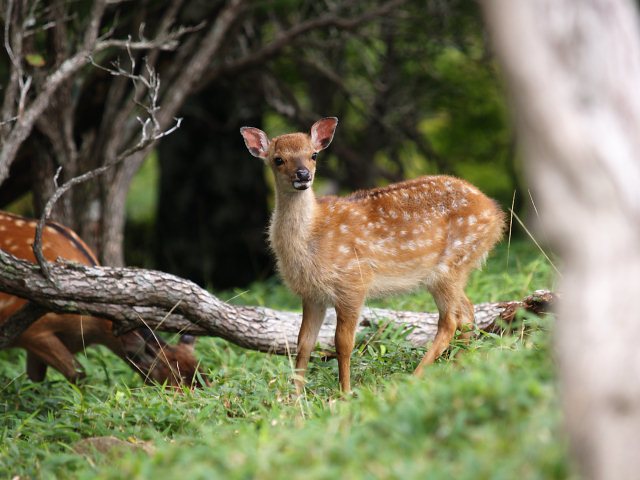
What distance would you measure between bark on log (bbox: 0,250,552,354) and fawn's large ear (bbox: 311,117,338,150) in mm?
1283

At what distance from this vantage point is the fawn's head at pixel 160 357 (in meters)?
5.46

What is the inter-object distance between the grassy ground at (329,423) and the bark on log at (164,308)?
0.79 feet

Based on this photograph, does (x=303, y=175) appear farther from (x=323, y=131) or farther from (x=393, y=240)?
(x=393, y=240)

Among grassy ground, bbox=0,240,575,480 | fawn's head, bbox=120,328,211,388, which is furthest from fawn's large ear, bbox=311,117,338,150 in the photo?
fawn's head, bbox=120,328,211,388

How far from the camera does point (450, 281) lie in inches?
199

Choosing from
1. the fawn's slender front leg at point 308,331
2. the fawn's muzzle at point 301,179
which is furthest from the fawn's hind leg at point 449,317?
the fawn's muzzle at point 301,179

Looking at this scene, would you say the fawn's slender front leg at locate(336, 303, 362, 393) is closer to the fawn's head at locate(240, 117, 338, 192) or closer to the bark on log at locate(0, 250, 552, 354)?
the bark on log at locate(0, 250, 552, 354)

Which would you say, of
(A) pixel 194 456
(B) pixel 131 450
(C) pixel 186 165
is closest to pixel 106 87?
(C) pixel 186 165

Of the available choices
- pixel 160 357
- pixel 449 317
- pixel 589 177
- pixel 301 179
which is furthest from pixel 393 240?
pixel 589 177

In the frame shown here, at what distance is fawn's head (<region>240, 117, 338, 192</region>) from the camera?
15.6ft

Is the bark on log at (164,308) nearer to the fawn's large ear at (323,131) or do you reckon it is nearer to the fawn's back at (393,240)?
the fawn's back at (393,240)

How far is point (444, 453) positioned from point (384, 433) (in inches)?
12.2

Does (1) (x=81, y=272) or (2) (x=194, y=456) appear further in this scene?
(1) (x=81, y=272)

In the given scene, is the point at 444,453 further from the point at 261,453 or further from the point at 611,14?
the point at 611,14
